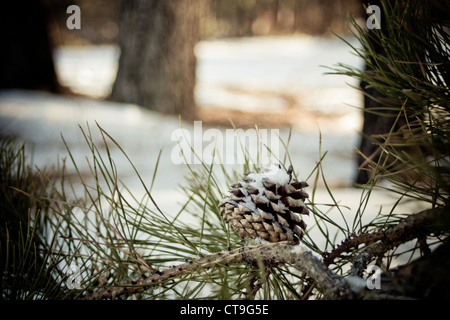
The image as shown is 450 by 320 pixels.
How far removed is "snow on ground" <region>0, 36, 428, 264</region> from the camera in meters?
1.87

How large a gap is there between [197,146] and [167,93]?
75 centimetres

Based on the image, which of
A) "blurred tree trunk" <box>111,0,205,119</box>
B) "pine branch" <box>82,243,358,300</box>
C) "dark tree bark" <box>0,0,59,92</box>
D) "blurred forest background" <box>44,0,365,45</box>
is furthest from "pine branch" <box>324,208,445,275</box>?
"blurred forest background" <box>44,0,365,45</box>

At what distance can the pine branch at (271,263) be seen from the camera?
0.30 meters

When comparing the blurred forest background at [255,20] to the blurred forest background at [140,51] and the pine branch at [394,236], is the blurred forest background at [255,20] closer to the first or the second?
the blurred forest background at [140,51]

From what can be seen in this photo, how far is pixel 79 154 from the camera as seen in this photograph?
1944 mm

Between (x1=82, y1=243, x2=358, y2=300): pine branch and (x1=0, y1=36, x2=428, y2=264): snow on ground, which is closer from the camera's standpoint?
(x1=82, y1=243, x2=358, y2=300): pine branch

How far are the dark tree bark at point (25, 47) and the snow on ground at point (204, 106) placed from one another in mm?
218

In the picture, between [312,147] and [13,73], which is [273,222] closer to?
[312,147]

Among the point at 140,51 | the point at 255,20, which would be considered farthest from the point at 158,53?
the point at 255,20

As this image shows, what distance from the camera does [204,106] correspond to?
349cm

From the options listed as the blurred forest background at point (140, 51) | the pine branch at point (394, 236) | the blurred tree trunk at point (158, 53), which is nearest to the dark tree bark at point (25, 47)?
the blurred forest background at point (140, 51)

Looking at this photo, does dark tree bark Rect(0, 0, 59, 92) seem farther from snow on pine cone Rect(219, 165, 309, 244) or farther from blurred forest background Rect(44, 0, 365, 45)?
blurred forest background Rect(44, 0, 365, 45)

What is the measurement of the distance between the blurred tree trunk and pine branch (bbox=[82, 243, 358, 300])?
2394 millimetres

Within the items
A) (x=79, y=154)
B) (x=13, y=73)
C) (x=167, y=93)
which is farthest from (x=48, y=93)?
(x=79, y=154)
